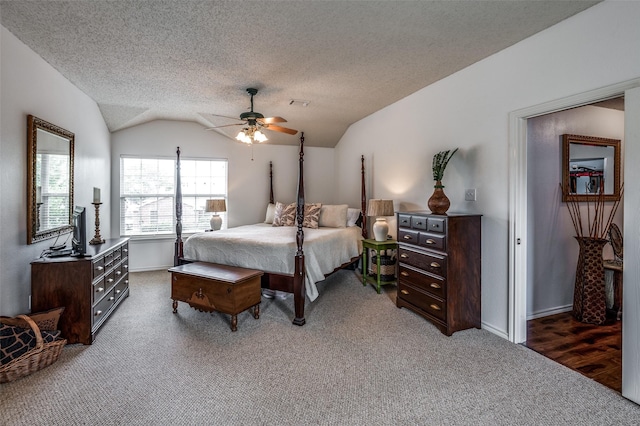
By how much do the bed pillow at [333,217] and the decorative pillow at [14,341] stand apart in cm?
357

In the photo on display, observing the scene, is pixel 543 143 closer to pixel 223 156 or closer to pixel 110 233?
pixel 223 156

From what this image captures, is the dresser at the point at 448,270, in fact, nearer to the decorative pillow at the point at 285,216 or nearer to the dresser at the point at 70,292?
the decorative pillow at the point at 285,216

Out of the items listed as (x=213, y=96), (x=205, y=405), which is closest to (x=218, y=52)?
(x=213, y=96)

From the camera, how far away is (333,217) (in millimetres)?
4926

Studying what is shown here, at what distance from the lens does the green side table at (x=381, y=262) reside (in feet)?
13.4

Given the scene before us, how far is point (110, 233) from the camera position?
4973 mm

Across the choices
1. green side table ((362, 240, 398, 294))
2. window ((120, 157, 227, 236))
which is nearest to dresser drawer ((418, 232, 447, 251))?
green side table ((362, 240, 398, 294))

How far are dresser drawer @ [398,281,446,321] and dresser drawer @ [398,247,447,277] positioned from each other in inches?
10.1

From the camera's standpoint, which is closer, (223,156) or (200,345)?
(200,345)

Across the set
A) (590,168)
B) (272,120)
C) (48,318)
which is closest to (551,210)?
(590,168)

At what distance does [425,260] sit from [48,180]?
12.5 feet

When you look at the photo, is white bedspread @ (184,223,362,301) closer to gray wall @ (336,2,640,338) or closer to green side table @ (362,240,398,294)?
green side table @ (362,240,398,294)

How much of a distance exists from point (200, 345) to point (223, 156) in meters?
3.75

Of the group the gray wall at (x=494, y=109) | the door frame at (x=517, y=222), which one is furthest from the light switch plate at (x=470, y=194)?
the door frame at (x=517, y=222)
